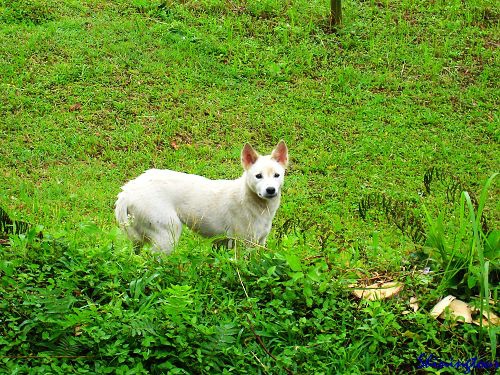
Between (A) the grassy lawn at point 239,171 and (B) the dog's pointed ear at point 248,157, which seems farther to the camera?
A: (B) the dog's pointed ear at point 248,157

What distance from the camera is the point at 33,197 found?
926 cm

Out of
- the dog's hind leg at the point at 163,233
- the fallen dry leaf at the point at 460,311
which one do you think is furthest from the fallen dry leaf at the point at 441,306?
the dog's hind leg at the point at 163,233

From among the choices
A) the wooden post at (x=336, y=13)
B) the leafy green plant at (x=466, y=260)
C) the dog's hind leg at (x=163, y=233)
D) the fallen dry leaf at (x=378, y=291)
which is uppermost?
the wooden post at (x=336, y=13)

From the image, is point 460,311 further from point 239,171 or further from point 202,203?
point 239,171

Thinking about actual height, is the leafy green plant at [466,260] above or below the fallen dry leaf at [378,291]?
above

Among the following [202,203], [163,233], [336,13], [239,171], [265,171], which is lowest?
[239,171]

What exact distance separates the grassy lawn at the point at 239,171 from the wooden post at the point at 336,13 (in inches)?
7.6

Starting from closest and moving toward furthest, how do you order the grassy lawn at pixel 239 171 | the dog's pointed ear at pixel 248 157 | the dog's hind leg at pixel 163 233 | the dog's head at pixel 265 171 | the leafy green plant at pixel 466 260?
the grassy lawn at pixel 239 171, the leafy green plant at pixel 466 260, the dog's hind leg at pixel 163 233, the dog's head at pixel 265 171, the dog's pointed ear at pixel 248 157

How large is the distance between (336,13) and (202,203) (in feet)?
26.1

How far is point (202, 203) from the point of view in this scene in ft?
24.3

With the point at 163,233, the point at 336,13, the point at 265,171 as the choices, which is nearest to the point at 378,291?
the point at 265,171

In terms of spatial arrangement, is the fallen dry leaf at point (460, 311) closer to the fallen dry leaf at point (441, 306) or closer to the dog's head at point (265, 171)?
the fallen dry leaf at point (441, 306)

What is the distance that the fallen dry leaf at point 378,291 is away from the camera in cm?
476

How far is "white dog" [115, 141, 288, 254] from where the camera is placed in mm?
7188
